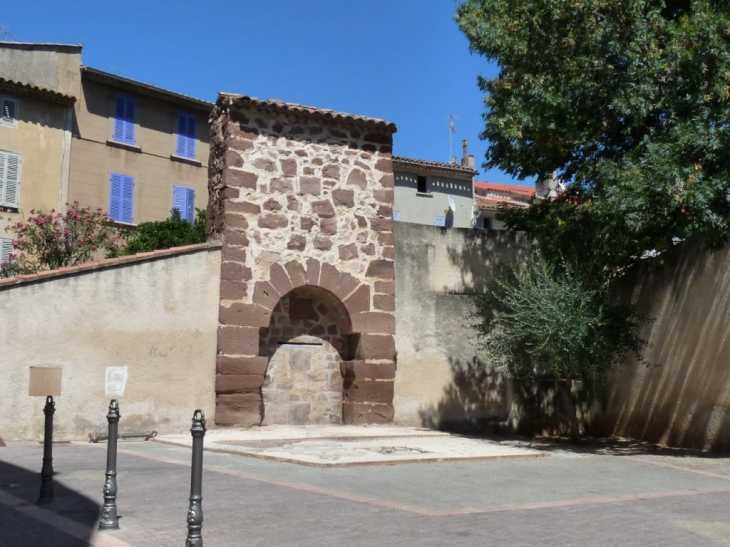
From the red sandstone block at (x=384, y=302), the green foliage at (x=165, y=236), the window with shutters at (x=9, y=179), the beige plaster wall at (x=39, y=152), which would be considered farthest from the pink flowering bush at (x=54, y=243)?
the red sandstone block at (x=384, y=302)

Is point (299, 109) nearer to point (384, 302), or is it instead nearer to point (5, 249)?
point (384, 302)

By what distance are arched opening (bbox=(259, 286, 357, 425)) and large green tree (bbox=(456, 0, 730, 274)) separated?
3.62 metres

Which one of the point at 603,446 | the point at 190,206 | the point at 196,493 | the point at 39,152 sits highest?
the point at 39,152

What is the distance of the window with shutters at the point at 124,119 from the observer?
1034 inches

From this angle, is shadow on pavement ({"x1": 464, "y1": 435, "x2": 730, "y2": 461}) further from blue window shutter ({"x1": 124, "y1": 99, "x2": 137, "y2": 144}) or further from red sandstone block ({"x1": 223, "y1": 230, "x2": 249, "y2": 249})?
blue window shutter ({"x1": 124, "y1": 99, "x2": 137, "y2": 144})

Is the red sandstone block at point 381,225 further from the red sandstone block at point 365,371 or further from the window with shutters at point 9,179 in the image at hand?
the window with shutters at point 9,179

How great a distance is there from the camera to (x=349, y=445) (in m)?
10.8

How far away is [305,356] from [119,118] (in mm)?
16218

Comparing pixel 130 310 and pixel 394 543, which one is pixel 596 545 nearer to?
pixel 394 543

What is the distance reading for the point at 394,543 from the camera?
5.29 m

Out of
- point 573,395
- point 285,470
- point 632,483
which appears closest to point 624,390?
point 573,395

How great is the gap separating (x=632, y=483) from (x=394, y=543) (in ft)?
13.5

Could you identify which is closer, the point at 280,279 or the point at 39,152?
the point at 280,279

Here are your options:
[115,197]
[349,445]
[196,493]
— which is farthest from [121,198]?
[196,493]
